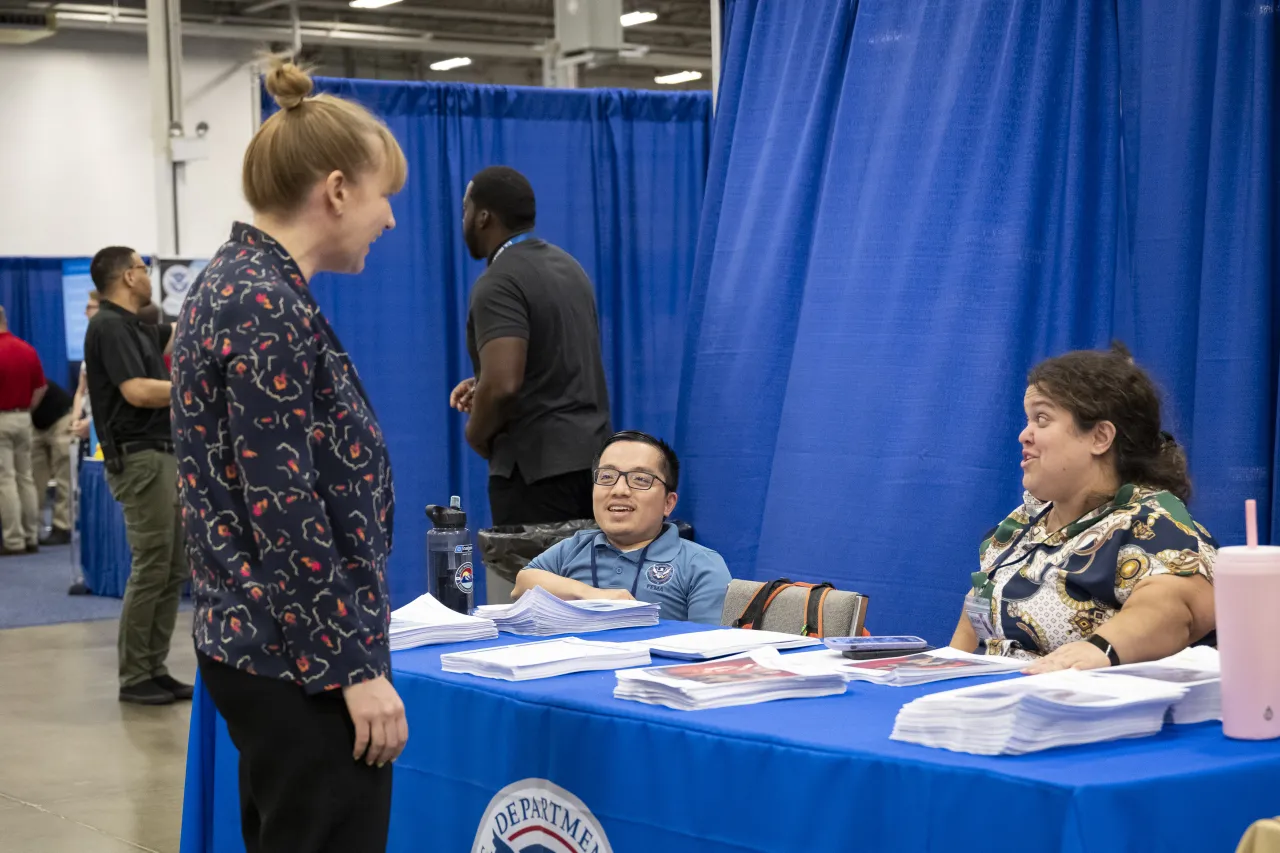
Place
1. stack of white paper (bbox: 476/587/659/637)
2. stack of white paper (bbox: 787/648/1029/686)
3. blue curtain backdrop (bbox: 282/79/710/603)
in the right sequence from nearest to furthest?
stack of white paper (bbox: 787/648/1029/686) < stack of white paper (bbox: 476/587/659/637) < blue curtain backdrop (bbox: 282/79/710/603)

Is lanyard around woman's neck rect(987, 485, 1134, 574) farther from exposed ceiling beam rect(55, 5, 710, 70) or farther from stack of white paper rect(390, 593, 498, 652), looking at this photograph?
exposed ceiling beam rect(55, 5, 710, 70)

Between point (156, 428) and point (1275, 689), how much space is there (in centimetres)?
408

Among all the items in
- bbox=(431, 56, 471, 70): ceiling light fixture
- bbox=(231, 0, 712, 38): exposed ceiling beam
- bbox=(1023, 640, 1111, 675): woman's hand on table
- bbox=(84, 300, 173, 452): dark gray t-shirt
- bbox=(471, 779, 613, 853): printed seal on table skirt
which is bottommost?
bbox=(471, 779, 613, 853): printed seal on table skirt

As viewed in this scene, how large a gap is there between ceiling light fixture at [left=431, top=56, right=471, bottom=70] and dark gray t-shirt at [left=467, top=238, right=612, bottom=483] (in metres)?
12.2

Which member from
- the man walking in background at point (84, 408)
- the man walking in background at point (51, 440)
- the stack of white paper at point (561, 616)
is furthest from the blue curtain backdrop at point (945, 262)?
the man walking in background at point (51, 440)

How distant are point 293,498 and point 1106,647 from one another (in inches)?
42.0

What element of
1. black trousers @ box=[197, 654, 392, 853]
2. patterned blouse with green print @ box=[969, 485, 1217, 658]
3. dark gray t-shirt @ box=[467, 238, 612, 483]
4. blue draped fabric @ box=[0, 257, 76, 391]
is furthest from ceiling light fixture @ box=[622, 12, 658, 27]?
black trousers @ box=[197, 654, 392, 853]

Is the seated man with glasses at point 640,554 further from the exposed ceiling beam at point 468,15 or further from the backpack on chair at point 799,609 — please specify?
the exposed ceiling beam at point 468,15

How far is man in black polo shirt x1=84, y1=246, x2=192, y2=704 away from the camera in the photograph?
487 cm

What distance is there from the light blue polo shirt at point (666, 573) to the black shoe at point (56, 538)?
28.0 ft

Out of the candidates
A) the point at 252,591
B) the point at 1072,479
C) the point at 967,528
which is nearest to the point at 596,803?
the point at 252,591

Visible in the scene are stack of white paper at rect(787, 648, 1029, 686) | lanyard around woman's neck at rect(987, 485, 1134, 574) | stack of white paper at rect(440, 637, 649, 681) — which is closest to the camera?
stack of white paper at rect(787, 648, 1029, 686)

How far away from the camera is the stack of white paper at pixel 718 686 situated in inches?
71.4

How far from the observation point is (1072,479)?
2260 millimetres
